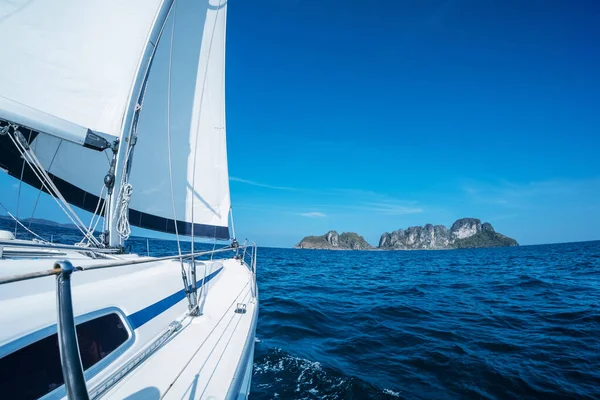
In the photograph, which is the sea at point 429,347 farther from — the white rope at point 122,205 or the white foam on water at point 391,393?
the white rope at point 122,205

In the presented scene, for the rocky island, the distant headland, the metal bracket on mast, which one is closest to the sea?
the metal bracket on mast

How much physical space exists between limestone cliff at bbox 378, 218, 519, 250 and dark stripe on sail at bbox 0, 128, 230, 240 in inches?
5203

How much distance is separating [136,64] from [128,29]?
0.60 m

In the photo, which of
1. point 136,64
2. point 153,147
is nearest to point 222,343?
point 136,64

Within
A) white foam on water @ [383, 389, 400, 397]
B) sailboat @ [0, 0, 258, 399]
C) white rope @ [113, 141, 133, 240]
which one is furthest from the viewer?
white rope @ [113, 141, 133, 240]

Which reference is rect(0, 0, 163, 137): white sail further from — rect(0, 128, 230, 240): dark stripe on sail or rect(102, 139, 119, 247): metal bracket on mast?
rect(0, 128, 230, 240): dark stripe on sail

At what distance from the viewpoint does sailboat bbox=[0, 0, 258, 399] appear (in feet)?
5.77

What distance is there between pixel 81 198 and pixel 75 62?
279cm

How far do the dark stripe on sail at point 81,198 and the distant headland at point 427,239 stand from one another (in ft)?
396

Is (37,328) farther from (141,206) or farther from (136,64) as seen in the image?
(141,206)

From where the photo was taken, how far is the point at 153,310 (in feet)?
9.18

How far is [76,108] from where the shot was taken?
12.9 feet

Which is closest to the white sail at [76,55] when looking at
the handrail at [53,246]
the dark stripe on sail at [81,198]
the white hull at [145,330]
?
the dark stripe on sail at [81,198]

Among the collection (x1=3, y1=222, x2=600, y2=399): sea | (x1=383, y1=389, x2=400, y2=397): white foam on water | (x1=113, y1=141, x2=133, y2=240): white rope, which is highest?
(x1=113, y1=141, x2=133, y2=240): white rope
